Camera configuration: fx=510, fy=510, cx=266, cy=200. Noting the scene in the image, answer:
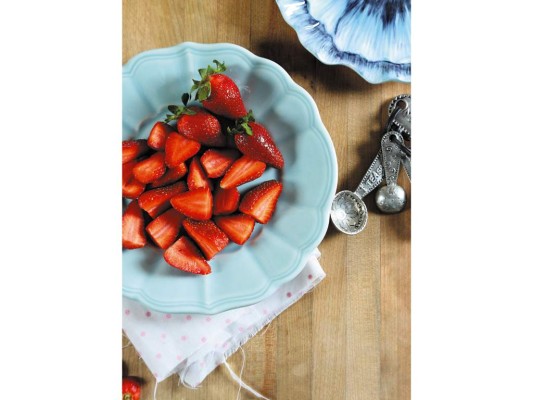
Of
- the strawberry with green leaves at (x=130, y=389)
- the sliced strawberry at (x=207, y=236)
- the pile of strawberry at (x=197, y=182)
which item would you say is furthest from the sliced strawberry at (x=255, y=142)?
the strawberry with green leaves at (x=130, y=389)

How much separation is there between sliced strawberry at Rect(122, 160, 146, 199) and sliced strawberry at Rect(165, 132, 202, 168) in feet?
0.15

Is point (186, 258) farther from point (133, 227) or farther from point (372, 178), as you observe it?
point (372, 178)

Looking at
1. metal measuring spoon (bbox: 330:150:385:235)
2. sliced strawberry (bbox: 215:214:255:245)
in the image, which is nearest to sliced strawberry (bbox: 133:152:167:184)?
sliced strawberry (bbox: 215:214:255:245)

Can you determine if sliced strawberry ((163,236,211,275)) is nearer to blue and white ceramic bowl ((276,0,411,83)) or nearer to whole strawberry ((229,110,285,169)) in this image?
whole strawberry ((229,110,285,169))

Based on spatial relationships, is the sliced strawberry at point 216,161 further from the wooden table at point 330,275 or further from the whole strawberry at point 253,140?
the wooden table at point 330,275

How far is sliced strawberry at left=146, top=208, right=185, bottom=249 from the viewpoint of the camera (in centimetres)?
63

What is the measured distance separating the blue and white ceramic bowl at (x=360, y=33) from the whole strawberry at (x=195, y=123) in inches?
6.0

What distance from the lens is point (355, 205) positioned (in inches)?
26.7

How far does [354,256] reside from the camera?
0.70 m

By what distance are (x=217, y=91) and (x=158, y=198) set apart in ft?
0.50

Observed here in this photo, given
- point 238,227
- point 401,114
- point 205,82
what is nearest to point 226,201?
point 238,227
